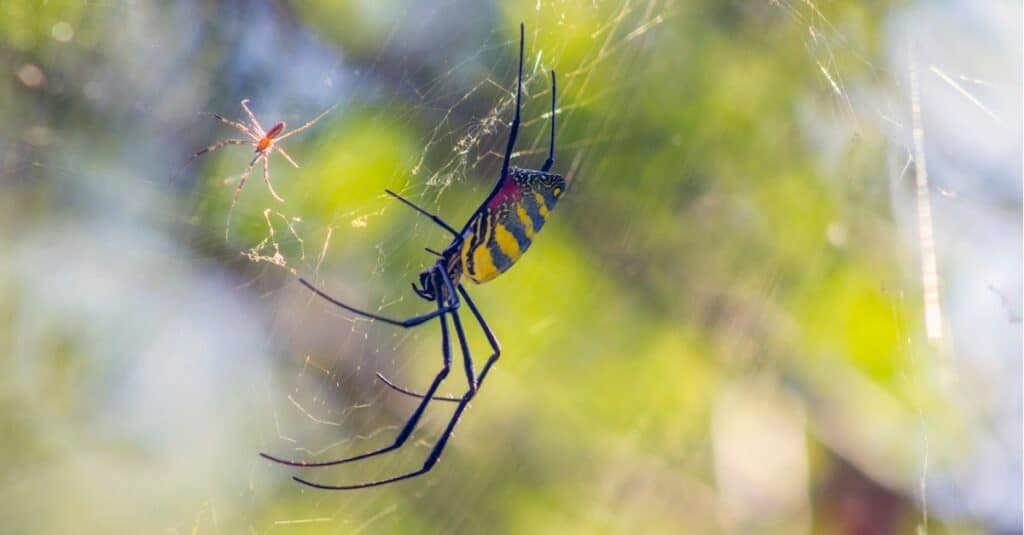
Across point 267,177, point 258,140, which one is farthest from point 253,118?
point 267,177

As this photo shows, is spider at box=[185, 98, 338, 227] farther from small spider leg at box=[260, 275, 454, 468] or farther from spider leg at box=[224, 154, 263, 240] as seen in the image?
small spider leg at box=[260, 275, 454, 468]

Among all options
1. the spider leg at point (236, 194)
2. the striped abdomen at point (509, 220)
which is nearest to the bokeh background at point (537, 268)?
the spider leg at point (236, 194)

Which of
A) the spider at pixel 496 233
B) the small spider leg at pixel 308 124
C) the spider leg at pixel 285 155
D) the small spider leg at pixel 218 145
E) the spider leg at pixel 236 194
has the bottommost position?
the spider at pixel 496 233

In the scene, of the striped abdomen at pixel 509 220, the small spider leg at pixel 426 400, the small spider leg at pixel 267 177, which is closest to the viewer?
the striped abdomen at pixel 509 220

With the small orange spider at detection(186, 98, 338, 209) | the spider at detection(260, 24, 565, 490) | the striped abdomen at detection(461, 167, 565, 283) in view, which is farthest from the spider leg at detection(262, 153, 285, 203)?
the striped abdomen at detection(461, 167, 565, 283)

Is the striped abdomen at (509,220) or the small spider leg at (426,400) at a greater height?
the striped abdomen at (509,220)

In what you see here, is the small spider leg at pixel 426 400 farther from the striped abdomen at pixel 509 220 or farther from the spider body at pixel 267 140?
the spider body at pixel 267 140

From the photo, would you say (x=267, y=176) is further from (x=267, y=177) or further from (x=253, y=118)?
(x=253, y=118)

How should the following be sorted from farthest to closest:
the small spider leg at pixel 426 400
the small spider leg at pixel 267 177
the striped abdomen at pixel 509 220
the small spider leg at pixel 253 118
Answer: the small spider leg at pixel 253 118
the small spider leg at pixel 267 177
the small spider leg at pixel 426 400
the striped abdomen at pixel 509 220
